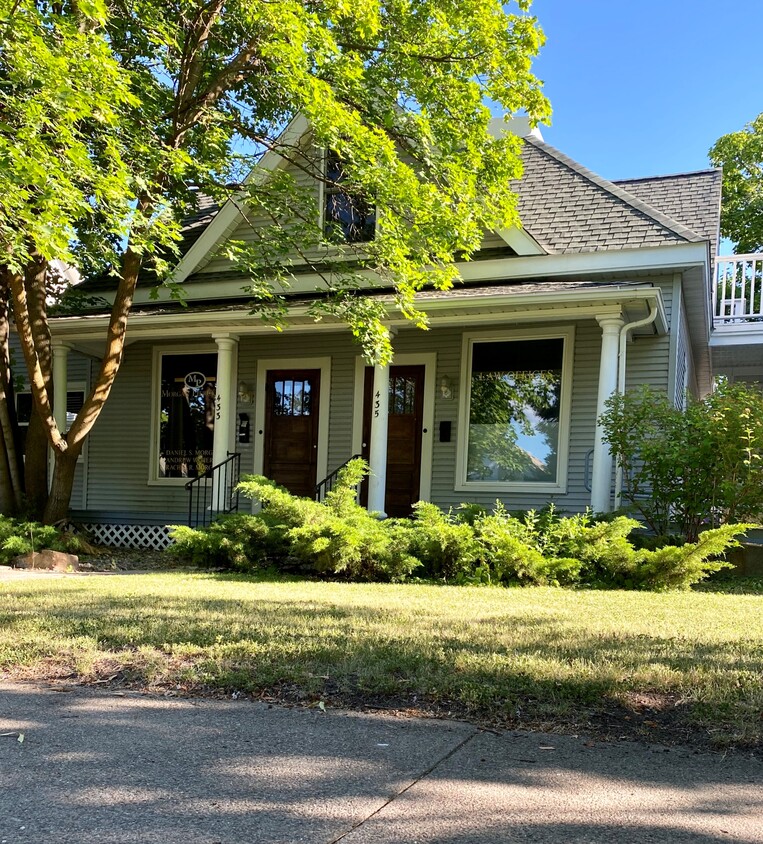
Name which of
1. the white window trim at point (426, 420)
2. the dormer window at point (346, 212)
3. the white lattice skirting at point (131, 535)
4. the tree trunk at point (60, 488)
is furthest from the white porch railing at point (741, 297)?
the tree trunk at point (60, 488)

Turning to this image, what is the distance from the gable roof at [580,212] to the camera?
10062mm

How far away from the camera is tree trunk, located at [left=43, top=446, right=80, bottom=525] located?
9906 mm

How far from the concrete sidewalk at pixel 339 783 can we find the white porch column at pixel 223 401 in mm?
7606

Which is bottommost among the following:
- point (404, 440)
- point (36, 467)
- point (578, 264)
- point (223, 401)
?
point (36, 467)

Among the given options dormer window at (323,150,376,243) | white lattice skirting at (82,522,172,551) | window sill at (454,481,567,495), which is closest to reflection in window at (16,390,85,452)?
white lattice skirting at (82,522,172,551)

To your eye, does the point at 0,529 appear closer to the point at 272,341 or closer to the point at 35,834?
the point at 272,341

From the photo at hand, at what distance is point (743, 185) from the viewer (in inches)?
930

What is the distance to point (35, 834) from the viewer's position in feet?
7.22

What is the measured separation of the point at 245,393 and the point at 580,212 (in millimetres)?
5936

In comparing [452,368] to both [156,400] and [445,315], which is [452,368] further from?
[156,400]

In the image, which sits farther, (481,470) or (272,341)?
(272,341)

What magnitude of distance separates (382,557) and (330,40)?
554 centimetres

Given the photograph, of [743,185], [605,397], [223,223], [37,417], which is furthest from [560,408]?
[743,185]

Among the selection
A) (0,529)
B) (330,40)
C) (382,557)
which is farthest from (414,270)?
(0,529)
